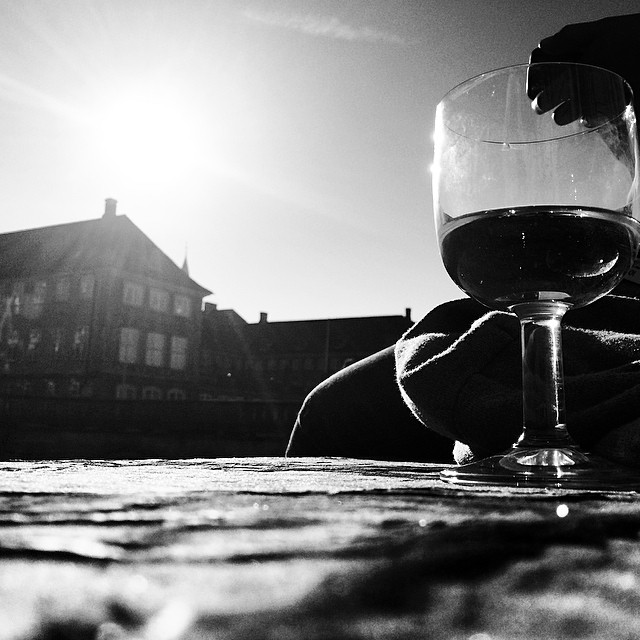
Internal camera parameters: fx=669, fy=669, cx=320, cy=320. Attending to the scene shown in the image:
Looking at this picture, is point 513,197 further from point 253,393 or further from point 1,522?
point 253,393

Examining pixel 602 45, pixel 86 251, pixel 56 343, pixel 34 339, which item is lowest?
pixel 602 45

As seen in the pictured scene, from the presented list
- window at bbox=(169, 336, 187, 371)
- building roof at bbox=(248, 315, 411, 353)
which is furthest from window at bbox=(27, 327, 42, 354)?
building roof at bbox=(248, 315, 411, 353)

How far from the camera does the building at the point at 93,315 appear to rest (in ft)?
89.0

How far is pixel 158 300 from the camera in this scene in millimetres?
30031

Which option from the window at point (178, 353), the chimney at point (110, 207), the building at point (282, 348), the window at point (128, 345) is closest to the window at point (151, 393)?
the window at point (128, 345)

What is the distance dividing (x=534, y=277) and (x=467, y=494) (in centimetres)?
49

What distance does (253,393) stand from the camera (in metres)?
37.6

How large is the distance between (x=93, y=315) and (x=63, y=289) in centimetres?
200

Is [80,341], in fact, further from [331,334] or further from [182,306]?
[331,334]

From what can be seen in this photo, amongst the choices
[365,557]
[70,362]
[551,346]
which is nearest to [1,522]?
[365,557]

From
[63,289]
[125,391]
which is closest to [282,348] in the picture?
[125,391]

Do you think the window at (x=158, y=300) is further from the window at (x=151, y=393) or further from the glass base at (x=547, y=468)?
the glass base at (x=547, y=468)

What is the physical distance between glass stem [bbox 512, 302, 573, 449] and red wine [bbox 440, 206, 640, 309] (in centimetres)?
2

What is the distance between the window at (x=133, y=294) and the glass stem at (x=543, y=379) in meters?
28.6
